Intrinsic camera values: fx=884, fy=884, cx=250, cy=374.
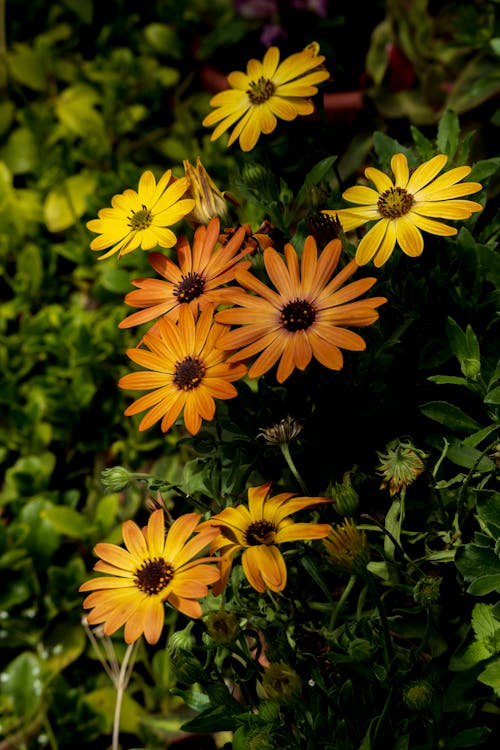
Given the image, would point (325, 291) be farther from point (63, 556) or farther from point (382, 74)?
point (382, 74)

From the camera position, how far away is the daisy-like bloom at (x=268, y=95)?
0.96m

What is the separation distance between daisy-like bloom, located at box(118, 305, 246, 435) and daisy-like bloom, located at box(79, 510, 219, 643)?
10 cm

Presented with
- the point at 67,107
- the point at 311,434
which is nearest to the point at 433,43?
the point at 67,107

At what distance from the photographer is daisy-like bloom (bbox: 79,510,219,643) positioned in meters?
0.73

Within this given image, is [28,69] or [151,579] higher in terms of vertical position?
[28,69]

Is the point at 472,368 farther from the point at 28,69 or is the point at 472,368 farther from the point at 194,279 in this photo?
the point at 28,69

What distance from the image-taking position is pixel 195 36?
2188 mm

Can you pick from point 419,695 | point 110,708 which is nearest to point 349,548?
point 419,695

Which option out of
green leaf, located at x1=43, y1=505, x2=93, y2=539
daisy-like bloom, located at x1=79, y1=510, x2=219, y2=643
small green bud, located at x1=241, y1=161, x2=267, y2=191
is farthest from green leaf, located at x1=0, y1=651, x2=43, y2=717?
small green bud, located at x1=241, y1=161, x2=267, y2=191

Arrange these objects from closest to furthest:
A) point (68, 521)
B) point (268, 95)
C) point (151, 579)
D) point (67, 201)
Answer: point (151, 579) → point (268, 95) → point (68, 521) → point (67, 201)

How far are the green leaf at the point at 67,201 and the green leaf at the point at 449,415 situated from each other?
111cm

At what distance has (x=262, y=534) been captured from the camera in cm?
78

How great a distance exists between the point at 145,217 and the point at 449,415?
379mm

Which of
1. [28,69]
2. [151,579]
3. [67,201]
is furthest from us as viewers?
[28,69]
